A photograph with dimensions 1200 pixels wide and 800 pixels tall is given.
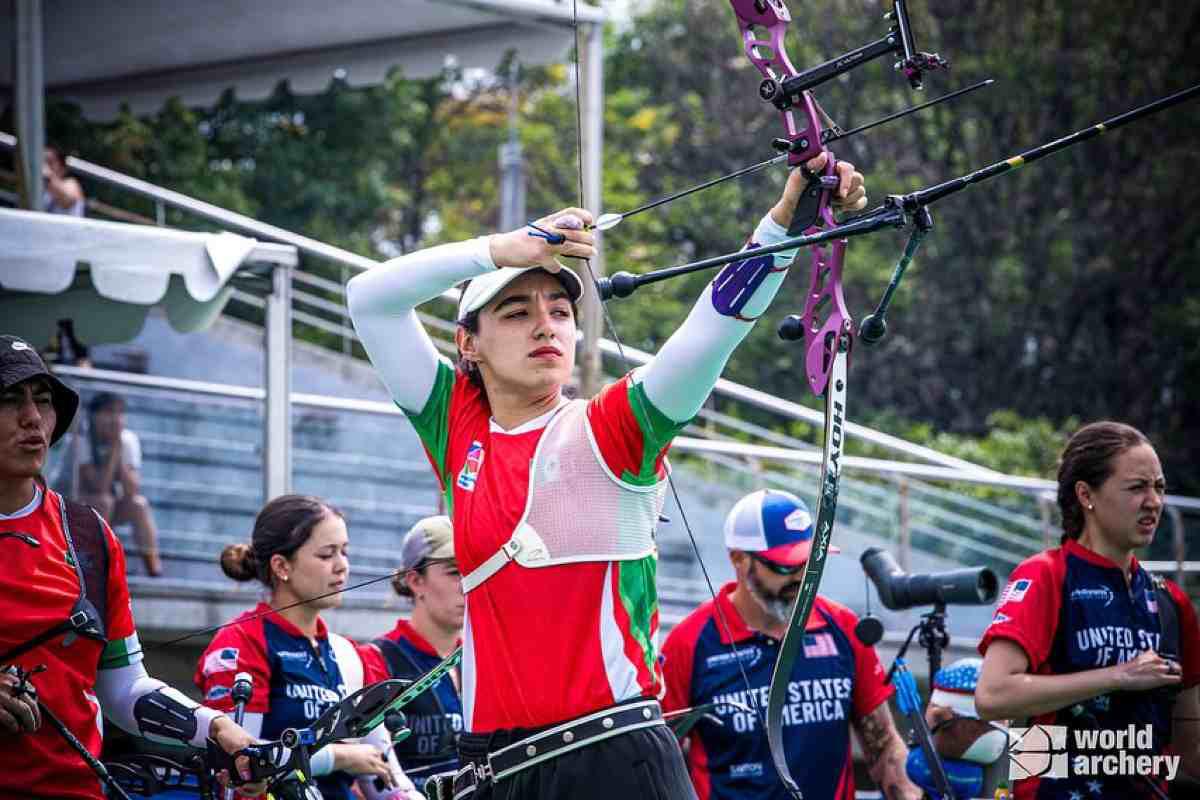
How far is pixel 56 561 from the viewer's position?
11.7 feet

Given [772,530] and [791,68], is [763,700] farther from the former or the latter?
[791,68]

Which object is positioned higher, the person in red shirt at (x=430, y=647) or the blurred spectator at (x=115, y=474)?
the blurred spectator at (x=115, y=474)

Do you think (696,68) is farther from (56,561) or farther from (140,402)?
(56,561)

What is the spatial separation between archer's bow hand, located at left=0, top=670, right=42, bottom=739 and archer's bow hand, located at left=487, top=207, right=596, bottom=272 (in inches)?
57.3

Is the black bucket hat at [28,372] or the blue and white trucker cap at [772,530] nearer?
the black bucket hat at [28,372]

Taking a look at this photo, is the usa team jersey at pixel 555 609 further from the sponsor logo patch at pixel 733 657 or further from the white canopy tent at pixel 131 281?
the white canopy tent at pixel 131 281

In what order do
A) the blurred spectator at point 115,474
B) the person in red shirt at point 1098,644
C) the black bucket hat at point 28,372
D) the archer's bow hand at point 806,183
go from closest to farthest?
the archer's bow hand at point 806,183 < the black bucket hat at point 28,372 < the person in red shirt at point 1098,644 < the blurred spectator at point 115,474

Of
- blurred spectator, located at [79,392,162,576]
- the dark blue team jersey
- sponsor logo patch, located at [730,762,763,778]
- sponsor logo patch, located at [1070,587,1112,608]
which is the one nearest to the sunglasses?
sponsor logo patch, located at [730,762,763,778]

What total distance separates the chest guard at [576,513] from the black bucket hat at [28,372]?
1.29 meters

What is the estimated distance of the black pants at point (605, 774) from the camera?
2965 mm

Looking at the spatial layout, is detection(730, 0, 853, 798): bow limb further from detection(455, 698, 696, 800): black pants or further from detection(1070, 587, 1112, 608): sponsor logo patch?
detection(1070, 587, 1112, 608): sponsor logo patch

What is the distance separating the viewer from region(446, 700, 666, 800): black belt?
2975 millimetres

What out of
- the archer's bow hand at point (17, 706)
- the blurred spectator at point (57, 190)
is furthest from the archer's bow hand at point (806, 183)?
the blurred spectator at point (57, 190)

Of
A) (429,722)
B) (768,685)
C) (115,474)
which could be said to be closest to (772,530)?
(768,685)
